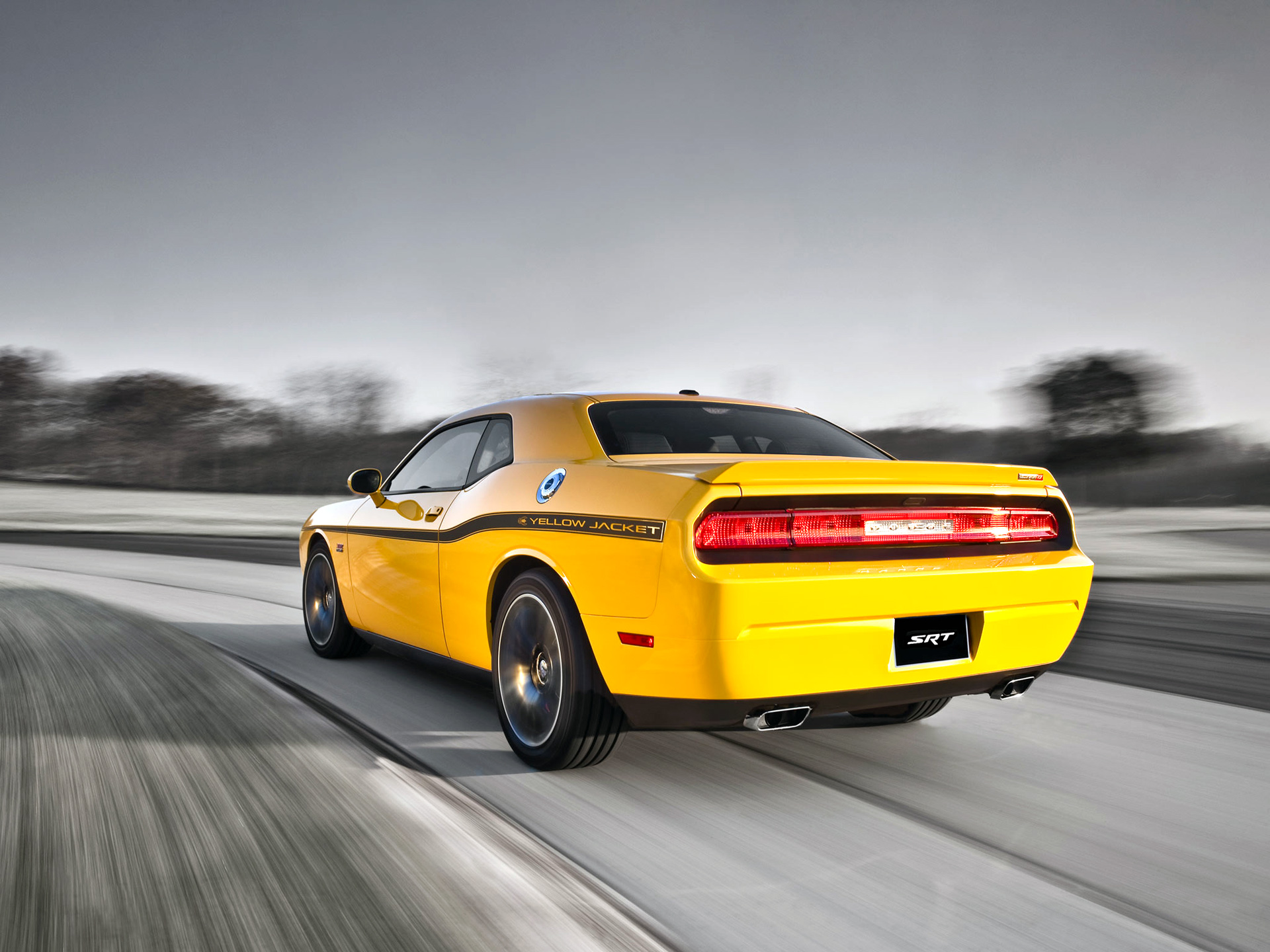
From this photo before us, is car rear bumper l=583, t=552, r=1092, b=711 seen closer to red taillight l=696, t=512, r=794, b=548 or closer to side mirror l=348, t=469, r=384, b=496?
red taillight l=696, t=512, r=794, b=548

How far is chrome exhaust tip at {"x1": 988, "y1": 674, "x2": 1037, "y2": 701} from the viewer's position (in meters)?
3.54

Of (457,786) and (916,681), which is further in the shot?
(457,786)

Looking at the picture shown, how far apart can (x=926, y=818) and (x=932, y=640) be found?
571 millimetres

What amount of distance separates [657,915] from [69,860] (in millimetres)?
1635

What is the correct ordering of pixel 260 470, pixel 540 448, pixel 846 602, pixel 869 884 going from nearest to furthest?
pixel 869 884, pixel 846 602, pixel 540 448, pixel 260 470

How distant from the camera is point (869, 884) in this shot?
Result: 259 centimetres

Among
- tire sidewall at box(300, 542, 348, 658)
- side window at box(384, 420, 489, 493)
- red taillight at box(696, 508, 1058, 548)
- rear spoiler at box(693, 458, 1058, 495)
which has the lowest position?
tire sidewall at box(300, 542, 348, 658)

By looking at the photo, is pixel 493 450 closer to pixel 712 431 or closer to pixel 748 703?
pixel 712 431

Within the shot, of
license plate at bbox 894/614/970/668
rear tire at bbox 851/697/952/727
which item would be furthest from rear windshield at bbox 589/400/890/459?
rear tire at bbox 851/697/952/727

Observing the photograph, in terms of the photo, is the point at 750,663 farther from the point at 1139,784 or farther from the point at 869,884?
the point at 1139,784

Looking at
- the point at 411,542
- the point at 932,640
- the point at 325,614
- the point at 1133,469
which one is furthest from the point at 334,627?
the point at 1133,469

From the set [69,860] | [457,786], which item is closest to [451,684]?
[457,786]

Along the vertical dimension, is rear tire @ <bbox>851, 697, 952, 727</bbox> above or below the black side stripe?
below

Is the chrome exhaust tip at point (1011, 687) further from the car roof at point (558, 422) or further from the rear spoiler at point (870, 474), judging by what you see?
the car roof at point (558, 422)
